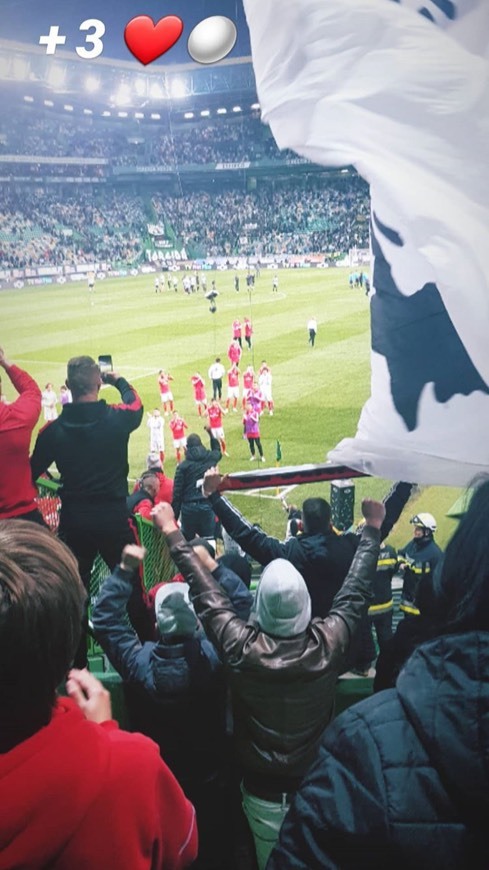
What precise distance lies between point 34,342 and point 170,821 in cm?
269

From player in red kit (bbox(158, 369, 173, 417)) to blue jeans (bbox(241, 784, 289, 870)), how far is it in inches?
67.4

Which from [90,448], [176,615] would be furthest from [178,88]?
[176,615]

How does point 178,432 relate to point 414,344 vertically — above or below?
below

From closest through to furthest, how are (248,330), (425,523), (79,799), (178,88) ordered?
(79,799), (178,88), (425,523), (248,330)

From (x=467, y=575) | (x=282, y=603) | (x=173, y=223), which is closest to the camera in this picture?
(x=467, y=575)

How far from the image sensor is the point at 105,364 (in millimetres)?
3420

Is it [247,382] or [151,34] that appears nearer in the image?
[151,34]

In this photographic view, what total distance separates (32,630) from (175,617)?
121cm

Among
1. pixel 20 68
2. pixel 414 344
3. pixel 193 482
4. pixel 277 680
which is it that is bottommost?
pixel 277 680

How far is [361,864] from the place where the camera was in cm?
107

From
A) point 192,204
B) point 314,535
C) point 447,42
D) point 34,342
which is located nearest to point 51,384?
point 34,342

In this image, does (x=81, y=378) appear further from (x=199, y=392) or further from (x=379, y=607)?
(x=379, y=607)

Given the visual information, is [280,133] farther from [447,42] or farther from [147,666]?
[147,666]

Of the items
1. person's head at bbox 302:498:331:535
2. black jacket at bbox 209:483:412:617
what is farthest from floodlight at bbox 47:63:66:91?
person's head at bbox 302:498:331:535
